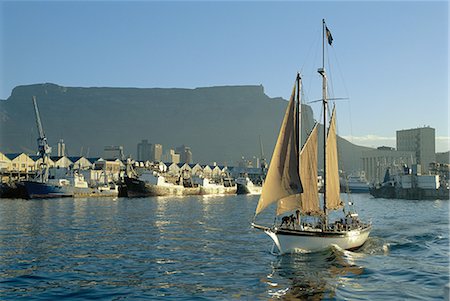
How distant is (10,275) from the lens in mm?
27531

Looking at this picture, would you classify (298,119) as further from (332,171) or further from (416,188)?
(416,188)

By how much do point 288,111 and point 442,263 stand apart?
14.6 meters

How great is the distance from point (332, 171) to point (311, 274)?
1610 centimetres

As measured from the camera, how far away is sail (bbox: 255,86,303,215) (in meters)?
33.6

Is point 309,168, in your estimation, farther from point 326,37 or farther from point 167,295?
point 167,295

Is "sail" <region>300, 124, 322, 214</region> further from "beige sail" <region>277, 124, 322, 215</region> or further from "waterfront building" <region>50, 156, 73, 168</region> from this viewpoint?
"waterfront building" <region>50, 156, 73, 168</region>

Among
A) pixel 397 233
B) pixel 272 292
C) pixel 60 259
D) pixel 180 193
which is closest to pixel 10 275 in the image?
pixel 60 259

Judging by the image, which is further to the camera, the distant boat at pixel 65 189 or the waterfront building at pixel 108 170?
the waterfront building at pixel 108 170

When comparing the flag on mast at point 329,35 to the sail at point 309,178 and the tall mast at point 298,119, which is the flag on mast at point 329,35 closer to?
the tall mast at point 298,119

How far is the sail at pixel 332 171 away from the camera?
4100 centimetres

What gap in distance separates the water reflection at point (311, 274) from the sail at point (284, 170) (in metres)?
4.08

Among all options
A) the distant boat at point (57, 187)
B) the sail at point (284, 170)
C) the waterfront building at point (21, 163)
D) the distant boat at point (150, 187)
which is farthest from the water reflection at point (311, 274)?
the waterfront building at point (21, 163)

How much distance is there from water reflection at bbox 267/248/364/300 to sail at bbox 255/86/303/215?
4084 millimetres

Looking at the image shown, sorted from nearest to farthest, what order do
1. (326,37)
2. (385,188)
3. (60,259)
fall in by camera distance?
(60,259) < (326,37) < (385,188)
